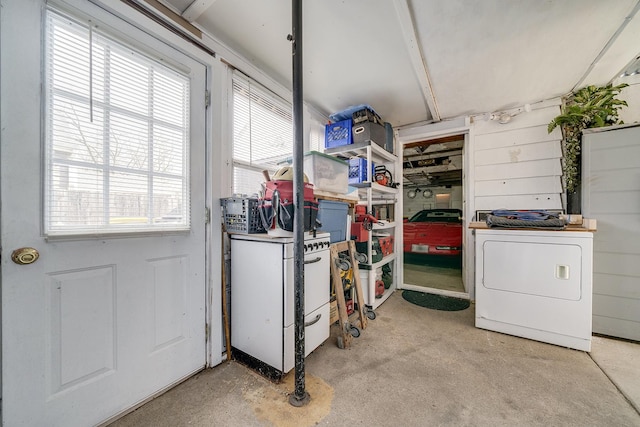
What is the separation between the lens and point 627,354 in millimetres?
1677

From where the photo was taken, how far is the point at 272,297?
1.39 meters

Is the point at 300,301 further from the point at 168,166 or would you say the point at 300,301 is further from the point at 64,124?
the point at 64,124

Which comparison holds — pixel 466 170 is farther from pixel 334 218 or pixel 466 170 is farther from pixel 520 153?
pixel 334 218

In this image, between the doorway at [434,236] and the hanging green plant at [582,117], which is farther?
the doorway at [434,236]

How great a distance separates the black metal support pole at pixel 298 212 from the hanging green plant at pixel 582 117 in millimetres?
2623

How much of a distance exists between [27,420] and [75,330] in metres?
0.36

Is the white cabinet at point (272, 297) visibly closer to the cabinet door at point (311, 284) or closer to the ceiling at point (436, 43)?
the cabinet door at point (311, 284)

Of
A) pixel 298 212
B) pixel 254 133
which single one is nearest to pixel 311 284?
pixel 298 212

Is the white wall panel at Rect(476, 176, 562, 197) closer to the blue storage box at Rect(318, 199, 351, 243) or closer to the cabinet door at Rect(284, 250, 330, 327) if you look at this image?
the blue storage box at Rect(318, 199, 351, 243)

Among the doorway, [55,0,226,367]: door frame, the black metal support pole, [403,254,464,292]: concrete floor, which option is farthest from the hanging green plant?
[55,0,226,367]: door frame

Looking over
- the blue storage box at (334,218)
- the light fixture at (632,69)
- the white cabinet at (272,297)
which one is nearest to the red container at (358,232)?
the blue storage box at (334,218)

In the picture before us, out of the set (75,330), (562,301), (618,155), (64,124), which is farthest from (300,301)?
(618,155)

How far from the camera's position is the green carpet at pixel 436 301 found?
8.61 ft

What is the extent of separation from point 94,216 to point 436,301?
11.0 ft
